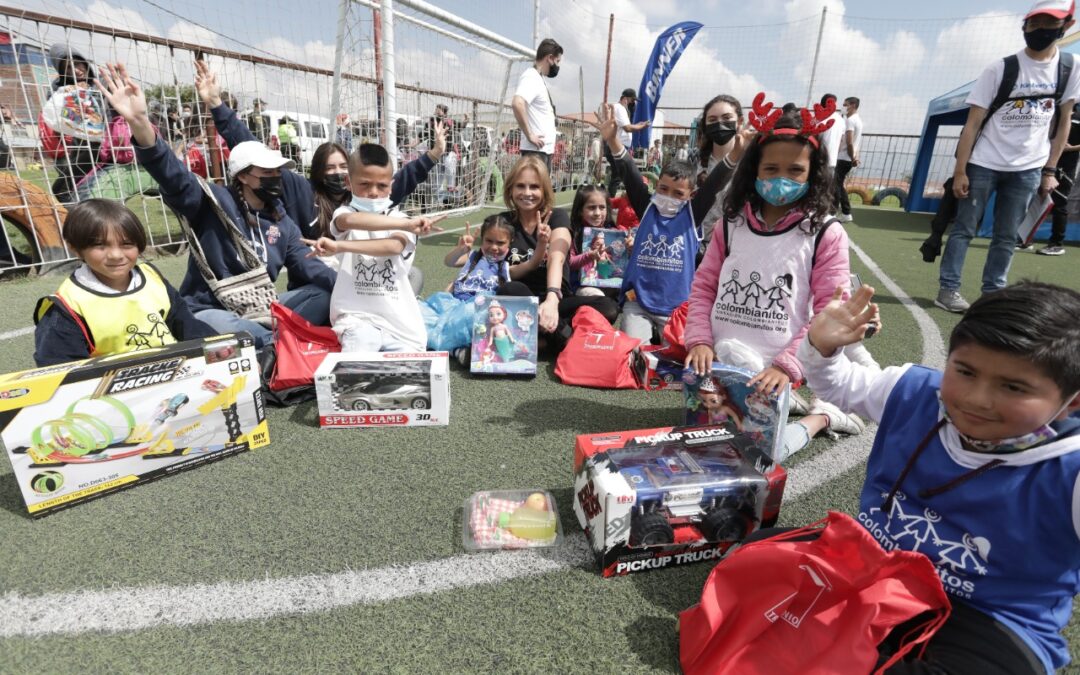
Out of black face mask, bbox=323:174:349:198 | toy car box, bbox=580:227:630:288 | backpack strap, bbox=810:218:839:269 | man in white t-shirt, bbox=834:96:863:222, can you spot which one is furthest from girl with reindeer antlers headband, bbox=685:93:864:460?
man in white t-shirt, bbox=834:96:863:222

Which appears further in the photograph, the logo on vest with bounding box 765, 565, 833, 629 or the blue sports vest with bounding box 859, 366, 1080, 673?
the logo on vest with bounding box 765, 565, 833, 629

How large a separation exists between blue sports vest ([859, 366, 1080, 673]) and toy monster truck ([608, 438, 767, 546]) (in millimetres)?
497

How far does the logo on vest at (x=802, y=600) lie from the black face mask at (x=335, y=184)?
13.1 ft

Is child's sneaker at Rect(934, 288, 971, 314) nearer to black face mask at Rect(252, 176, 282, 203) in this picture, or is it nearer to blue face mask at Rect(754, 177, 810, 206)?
blue face mask at Rect(754, 177, 810, 206)

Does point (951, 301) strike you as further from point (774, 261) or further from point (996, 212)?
point (774, 261)

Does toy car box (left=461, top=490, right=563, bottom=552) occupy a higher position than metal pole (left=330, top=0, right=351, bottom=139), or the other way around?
metal pole (left=330, top=0, right=351, bottom=139)

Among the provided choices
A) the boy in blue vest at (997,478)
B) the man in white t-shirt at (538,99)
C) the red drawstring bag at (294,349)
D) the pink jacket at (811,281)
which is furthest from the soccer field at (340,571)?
the man in white t-shirt at (538,99)

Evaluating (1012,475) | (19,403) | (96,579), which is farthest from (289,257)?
(1012,475)

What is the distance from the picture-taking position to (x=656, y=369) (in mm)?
3180

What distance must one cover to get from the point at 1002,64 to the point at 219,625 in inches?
243

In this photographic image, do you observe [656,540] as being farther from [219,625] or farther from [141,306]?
[141,306]

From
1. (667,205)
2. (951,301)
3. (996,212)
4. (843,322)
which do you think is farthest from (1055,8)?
(843,322)

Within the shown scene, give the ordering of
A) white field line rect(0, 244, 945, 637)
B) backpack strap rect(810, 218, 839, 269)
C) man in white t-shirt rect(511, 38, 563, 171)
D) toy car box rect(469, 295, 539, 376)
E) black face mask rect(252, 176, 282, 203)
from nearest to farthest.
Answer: white field line rect(0, 244, 945, 637), backpack strap rect(810, 218, 839, 269), black face mask rect(252, 176, 282, 203), toy car box rect(469, 295, 539, 376), man in white t-shirt rect(511, 38, 563, 171)

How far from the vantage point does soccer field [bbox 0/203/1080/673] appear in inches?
61.6
